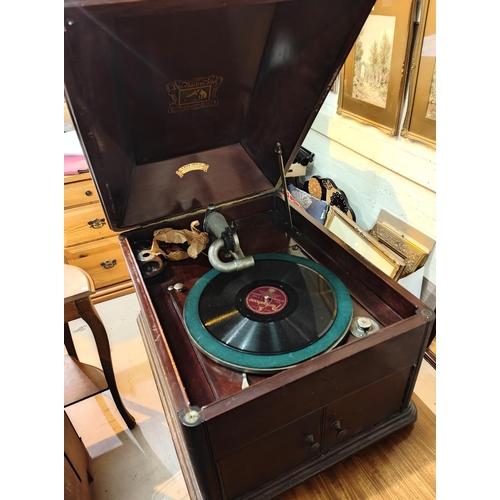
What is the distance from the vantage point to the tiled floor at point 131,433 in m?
1.50

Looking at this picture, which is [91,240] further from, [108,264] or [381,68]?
[381,68]

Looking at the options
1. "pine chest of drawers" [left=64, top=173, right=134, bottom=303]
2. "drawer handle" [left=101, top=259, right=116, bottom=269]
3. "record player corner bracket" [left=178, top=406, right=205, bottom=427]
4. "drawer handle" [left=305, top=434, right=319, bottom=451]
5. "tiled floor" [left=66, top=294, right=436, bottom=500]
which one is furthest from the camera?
"drawer handle" [left=101, top=259, right=116, bottom=269]

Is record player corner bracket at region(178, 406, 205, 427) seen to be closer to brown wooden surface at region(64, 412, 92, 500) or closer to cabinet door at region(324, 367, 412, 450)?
cabinet door at region(324, 367, 412, 450)

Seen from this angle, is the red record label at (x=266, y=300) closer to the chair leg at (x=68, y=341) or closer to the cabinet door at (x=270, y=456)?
the cabinet door at (x=270, y=456)

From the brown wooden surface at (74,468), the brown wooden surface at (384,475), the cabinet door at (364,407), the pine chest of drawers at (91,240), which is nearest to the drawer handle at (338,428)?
the cabinet door at (364,407)

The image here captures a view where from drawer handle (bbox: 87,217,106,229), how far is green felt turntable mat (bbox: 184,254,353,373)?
1.34 m

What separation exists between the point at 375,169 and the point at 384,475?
5.03ft

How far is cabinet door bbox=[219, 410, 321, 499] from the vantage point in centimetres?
88

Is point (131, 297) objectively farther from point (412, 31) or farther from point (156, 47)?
point (412, 31)

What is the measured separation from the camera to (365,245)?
6.76ft

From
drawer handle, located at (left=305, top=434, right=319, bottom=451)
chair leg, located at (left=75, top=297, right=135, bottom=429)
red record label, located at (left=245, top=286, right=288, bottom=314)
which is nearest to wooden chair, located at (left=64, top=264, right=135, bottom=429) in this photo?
chair leg, located at (left=75, top=297, right=135, bottom=429)

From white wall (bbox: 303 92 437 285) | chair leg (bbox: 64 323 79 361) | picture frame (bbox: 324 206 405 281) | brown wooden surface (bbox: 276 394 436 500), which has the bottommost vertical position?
chair leg (bbox: 64 323 79 361)

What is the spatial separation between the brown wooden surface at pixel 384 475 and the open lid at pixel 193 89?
958 millimetres
